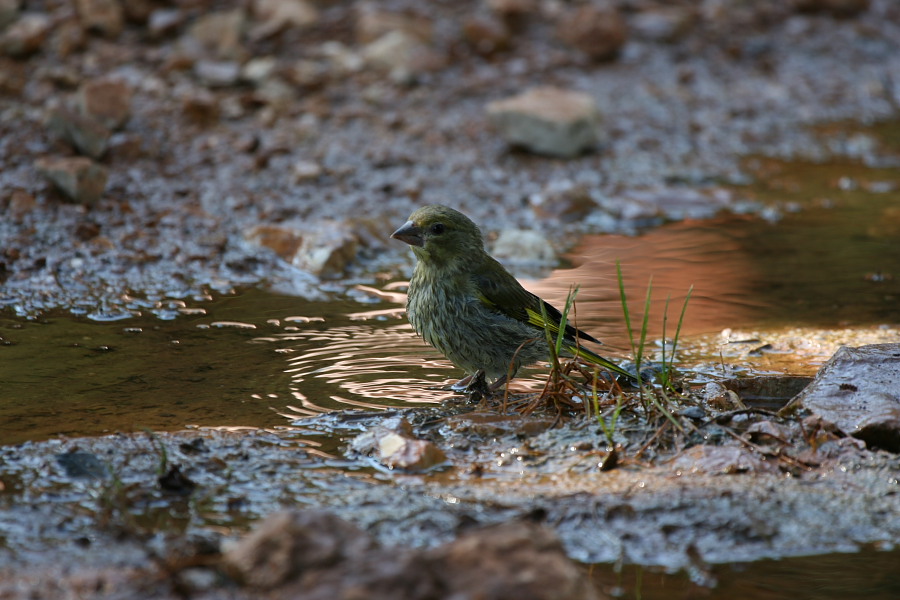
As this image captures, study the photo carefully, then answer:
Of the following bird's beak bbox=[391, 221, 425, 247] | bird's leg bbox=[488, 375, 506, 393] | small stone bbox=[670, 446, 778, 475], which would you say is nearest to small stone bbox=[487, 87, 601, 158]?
bird's beak bbox=[391, 221, 425, 247]

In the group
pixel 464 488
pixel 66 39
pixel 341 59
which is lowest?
pixel 464 488

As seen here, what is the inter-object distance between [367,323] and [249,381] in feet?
3.53

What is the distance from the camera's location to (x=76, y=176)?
6859mm

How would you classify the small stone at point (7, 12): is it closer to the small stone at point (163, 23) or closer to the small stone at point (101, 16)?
the small stone at point (101, 16)

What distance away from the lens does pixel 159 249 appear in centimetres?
668

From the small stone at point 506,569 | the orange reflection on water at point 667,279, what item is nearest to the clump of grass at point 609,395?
the orange reflection on water at point 667,279

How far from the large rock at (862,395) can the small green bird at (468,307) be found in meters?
1.05

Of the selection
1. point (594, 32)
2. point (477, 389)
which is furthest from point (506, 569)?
point (594, 32)

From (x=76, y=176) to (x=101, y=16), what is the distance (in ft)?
10.1

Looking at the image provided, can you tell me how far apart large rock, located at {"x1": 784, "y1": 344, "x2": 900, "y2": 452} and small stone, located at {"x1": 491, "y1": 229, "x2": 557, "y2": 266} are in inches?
112

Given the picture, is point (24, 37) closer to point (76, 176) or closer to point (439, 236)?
point (76, 176)

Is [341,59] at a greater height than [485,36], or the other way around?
[485,36]

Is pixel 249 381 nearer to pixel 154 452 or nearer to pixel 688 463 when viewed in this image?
pixel 154 452

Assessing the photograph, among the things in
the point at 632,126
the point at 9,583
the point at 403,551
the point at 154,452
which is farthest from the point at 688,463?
the point at 632,126
